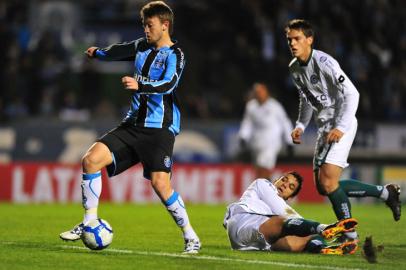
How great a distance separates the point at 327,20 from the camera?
20594 mm

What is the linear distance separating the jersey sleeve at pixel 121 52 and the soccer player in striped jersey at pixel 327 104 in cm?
155

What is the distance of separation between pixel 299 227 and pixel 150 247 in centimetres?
150

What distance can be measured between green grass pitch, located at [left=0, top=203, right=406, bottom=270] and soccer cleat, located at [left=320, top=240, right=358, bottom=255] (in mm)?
86

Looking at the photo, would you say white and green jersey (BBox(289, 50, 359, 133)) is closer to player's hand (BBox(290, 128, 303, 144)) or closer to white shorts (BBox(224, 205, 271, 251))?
player's hand (BBox(290, 128, 303, 144))

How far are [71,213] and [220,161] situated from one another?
16.0ft

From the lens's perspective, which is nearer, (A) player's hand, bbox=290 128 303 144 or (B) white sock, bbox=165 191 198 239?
(B) white sock, bbox=165 191 198 239

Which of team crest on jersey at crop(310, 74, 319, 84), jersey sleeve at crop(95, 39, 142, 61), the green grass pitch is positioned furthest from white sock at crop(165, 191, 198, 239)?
team crest on jersey at crop(310, 74, 319, 84)

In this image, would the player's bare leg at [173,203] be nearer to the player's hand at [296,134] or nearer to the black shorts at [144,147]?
the black shorts at [144,147]

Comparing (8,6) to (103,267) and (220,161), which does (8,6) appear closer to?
(220,161)

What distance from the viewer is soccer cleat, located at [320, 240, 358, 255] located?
8320 mm

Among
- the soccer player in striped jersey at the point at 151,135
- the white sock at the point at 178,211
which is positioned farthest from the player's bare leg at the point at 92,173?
the white sock at the point at 178,211

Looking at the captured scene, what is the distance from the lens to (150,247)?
8945 mm

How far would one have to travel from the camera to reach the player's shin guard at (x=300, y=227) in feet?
26.7

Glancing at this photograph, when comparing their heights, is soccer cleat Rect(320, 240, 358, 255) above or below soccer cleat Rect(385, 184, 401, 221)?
below
